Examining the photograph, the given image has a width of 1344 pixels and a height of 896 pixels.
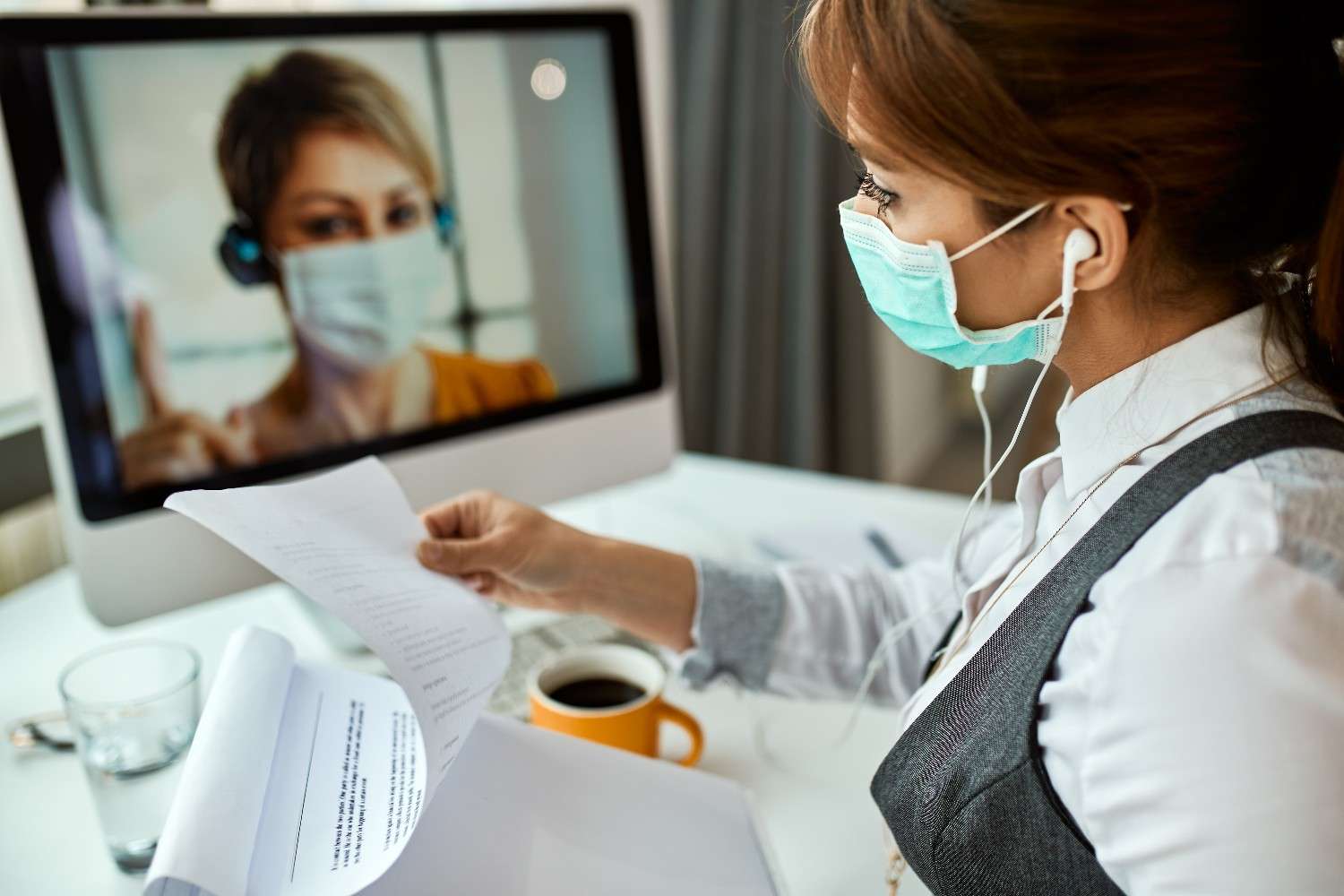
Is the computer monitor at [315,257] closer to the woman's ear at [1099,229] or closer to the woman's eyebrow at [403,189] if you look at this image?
the woman's eyebrow at [403,189]

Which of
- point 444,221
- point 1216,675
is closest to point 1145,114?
point 1216,675

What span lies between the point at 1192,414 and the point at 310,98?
0.60 m

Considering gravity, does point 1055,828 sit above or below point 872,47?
below

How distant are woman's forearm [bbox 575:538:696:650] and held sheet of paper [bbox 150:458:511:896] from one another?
11cm

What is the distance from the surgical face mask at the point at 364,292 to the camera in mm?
748

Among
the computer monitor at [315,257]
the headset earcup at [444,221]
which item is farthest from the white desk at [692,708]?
the headset earcup at [444,221]

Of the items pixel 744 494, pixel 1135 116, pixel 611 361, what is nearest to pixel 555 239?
pixel 611 361

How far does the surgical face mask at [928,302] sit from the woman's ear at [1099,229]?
0.02 m

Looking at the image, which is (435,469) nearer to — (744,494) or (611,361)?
(611,361)

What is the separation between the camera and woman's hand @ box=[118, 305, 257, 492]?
693 millimetres

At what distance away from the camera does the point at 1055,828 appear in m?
0.46

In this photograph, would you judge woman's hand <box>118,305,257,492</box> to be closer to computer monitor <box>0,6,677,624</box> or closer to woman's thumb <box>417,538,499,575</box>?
computer monitor <box>0,6,677,624</box>

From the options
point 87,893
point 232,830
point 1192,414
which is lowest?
point 87,893

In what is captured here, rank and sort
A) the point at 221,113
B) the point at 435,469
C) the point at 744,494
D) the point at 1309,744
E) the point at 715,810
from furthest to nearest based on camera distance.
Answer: the point at 744,494
the point at 435,469
the point at 221,113
the point at 715,810
the point at 1309,744
